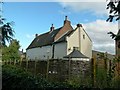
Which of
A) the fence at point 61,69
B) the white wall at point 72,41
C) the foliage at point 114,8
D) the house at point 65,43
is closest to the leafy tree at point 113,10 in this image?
the foliage at point 114,8

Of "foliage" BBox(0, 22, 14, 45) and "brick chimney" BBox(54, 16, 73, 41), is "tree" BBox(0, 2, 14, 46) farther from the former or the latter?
"brick chimney" BBox(54, 16, 73, 41)

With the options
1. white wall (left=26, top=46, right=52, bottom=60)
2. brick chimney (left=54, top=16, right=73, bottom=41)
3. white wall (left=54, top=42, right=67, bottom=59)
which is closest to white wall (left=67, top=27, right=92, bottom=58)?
white wall (left=54, top=42, right=67, bottom=59)

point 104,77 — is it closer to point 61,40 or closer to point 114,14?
point 114,14

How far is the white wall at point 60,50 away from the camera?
146 feet

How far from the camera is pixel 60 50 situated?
151 feet

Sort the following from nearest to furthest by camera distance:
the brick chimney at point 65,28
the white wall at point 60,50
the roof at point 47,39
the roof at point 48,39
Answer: the white wall at point 60,50, the roof at point 48,39, the brick chimney at point 65,28, the roof at point 47,39

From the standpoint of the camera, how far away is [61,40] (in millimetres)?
46406

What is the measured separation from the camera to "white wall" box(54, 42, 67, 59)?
1756 inches

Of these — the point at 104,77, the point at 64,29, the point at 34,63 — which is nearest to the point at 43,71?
the point at 34,63

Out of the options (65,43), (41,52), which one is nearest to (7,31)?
(65,43)

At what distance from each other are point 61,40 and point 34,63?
28.5 m

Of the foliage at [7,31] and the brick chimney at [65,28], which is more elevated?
the brick chimney at [65,28]

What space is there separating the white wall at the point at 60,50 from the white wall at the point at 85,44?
334cm

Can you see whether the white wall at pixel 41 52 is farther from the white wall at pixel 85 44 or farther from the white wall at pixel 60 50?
the white wall at pixel 85 44
